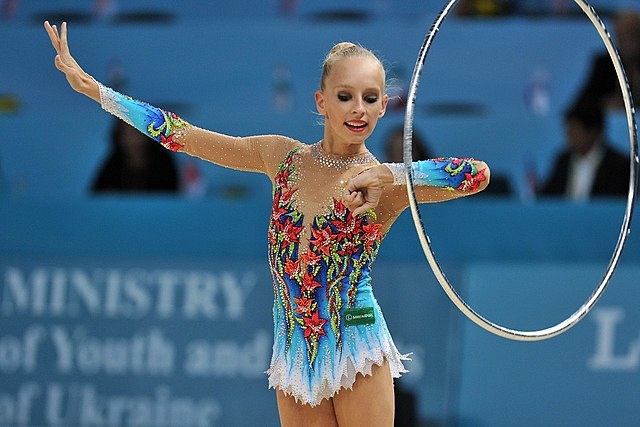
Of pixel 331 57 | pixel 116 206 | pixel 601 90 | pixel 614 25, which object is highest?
pixel 614 25

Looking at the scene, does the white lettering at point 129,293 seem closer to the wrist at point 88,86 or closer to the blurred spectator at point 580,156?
the blurred spectator at point 580,156

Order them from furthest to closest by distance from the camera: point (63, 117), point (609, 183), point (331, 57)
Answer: point (63, 117), point (609, 183), point (331, 57)

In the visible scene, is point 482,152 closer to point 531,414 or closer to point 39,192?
point 531,414

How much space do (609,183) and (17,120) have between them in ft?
11.9

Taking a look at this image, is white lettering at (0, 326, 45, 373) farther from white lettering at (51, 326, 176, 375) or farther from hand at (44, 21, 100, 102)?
hand at (44, 21, 100, 102)

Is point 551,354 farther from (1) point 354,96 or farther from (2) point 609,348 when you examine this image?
(1) point 354,96

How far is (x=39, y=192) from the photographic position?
7332 mm

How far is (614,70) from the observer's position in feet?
24.6

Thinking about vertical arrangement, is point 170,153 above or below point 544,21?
below

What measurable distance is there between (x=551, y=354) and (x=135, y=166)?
276 centimetres

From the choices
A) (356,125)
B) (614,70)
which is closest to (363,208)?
(356,125)

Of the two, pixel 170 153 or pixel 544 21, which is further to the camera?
pixel 544 21

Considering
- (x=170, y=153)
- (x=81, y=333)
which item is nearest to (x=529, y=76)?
(x=170, y=153)

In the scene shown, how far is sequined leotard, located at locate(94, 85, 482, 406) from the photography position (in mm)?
3580
